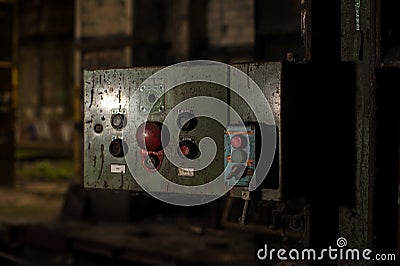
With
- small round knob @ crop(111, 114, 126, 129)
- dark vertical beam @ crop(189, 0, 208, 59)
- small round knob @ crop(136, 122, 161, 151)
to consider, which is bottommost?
small round knob @ crop(136, 122, 161, 151)

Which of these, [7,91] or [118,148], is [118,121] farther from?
[7,91]

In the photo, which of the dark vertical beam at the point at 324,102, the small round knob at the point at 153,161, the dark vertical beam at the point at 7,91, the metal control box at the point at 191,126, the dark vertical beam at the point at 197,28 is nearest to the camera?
the metal control box at the point at 191,126

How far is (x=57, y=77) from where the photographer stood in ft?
59.4

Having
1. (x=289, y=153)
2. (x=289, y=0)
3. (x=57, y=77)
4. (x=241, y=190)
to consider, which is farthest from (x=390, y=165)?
(x=57, y=77)

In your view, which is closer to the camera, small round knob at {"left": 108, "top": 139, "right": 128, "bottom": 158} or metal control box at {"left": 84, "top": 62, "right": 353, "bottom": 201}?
metal control box at {"left": 84, "top": 62, "right": 353, "bottom": 201}

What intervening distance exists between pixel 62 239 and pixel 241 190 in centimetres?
407

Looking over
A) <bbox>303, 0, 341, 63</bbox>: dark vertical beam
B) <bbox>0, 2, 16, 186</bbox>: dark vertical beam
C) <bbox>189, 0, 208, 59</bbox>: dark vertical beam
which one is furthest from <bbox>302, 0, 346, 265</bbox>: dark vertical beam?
<bbox>0, 2, 16, 186</bbox>: dark vertical beam

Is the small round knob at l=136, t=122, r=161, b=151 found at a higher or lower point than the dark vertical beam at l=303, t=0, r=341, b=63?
lower

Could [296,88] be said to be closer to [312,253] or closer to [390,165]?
[390,165]

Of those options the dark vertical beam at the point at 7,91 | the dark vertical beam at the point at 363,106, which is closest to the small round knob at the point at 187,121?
the dark vertical beam at the point at 363,106

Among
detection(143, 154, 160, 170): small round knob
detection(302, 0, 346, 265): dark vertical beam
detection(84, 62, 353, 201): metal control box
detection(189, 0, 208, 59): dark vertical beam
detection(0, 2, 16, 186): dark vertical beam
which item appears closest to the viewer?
detection(84, 62, 353, 201): metal control box

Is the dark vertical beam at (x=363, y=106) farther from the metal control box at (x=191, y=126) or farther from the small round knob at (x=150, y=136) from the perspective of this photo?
the small round knob at (x=150, y=136)

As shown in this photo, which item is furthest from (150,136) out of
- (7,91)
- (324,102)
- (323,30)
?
(7,91)

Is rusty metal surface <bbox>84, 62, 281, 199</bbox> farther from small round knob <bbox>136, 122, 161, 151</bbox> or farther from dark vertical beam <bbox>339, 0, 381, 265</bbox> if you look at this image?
Answer: dark vertical beam <bbox>339, 0, 381, 265</bbox>
